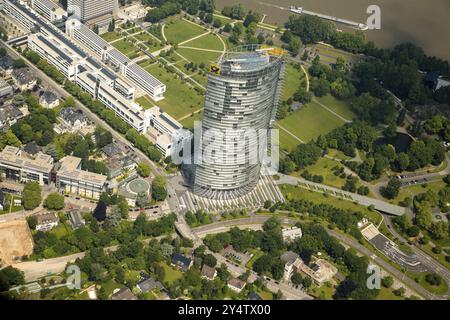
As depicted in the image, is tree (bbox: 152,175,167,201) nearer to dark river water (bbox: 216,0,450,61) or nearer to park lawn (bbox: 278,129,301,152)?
park lawn (bbox: 278,129,301,152)

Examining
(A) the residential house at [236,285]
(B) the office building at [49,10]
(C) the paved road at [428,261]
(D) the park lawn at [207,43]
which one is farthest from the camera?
(D) the park lawn at [207,43]

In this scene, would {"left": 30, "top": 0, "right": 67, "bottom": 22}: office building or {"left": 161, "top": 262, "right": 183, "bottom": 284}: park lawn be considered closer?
{"left": 161, "top": 262, "right": 183, "bottom": 284}: park lawn

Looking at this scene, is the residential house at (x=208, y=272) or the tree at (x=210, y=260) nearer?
the residential house at (x=208, y=272)

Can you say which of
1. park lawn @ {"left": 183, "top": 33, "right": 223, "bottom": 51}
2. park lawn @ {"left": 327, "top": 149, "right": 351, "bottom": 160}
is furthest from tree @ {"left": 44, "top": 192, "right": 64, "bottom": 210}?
park lawn @ {"left": 183, "top": 33, "right": 223, "bottom": 51}

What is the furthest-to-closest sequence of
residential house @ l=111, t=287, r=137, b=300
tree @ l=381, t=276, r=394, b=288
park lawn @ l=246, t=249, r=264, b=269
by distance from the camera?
park lawn @ l=246, t=249, r=264, b=269, tree @ l=381, t=276, r=394, b=288, residential house @ l=111, t=287, r=137, b=300

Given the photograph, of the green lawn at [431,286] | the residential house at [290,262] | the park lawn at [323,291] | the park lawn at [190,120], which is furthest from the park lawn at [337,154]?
the park lawn at [323,291]

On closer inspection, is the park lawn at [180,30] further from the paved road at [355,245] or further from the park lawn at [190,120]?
the paved road at [355,245]

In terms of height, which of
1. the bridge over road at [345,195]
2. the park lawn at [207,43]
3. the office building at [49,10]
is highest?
the office building at [49,10]

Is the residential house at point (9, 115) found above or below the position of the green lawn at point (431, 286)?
above
